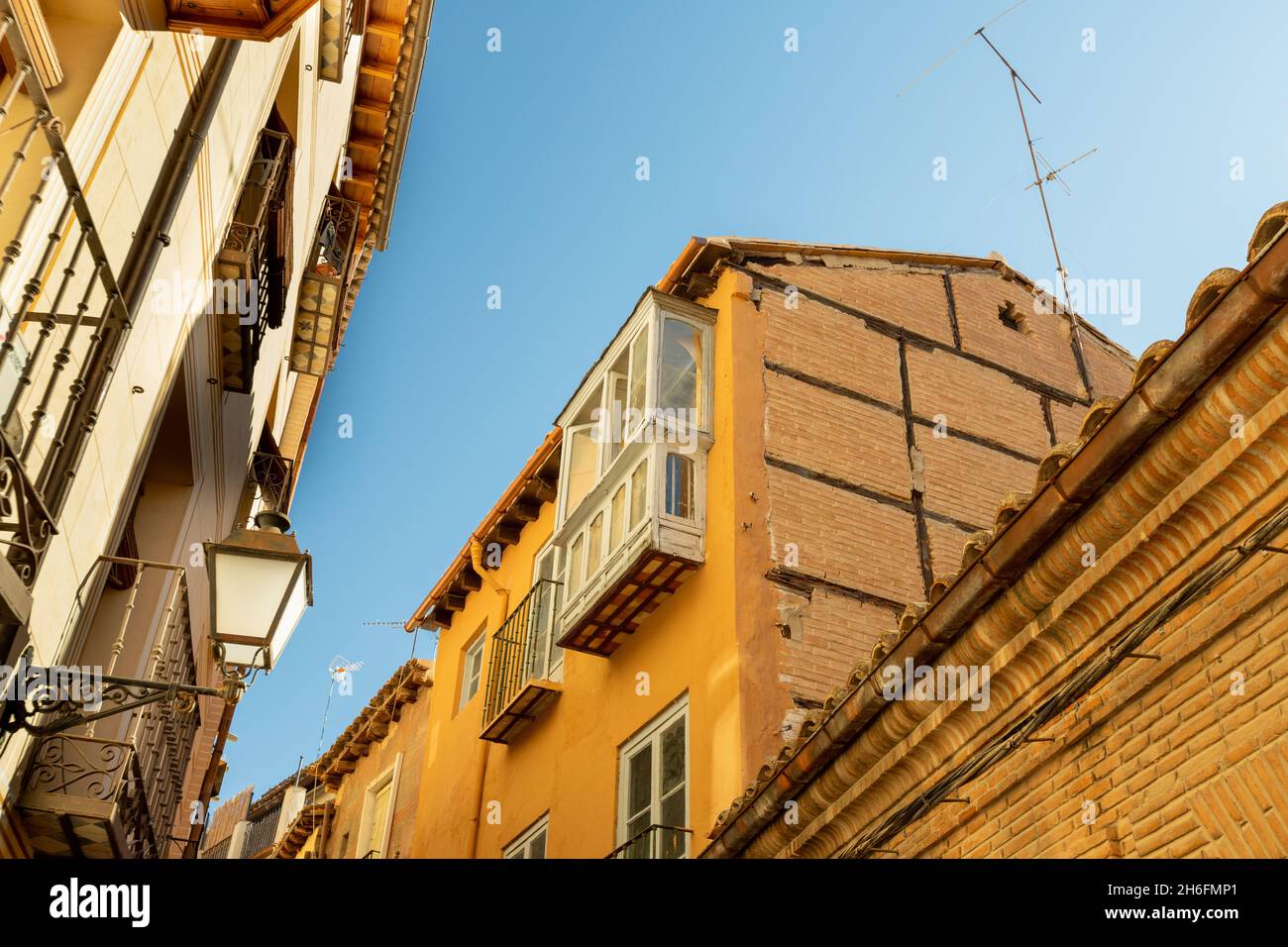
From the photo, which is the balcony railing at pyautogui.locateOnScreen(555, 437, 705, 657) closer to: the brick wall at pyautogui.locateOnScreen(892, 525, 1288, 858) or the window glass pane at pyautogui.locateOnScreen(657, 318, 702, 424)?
the window glass pane at pyautogui.locateOnScreen(657, 318, 702, 424)

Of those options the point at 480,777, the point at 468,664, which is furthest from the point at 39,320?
the point at 468,664

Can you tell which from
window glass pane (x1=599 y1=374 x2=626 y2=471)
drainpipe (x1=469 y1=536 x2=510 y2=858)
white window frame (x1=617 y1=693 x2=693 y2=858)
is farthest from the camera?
drainpipe (x1=469 y1=536 x2=510 y2=858)

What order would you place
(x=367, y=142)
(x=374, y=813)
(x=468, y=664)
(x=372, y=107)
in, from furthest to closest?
(x=374, y=813) → (x=468, y=664) → (x=367, y=142) → (x=372, y=107)

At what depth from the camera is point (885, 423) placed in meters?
12.0

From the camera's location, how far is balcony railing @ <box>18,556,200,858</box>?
5918 mm

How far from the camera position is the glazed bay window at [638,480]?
10.5 metres

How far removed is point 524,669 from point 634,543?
11.0ft

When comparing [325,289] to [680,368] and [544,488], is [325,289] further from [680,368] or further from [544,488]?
[544,488]

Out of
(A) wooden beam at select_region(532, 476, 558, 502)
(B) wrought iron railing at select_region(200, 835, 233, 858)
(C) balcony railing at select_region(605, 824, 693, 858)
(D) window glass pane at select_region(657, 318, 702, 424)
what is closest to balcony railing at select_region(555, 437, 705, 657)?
(D) window glass pane at select_region(657, 318, 702, 424)

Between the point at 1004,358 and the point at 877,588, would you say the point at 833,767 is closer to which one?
the point at 877,588

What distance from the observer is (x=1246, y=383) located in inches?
164

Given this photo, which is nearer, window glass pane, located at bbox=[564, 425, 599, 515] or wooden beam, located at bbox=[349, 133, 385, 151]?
window glass pane, located at bbox=[564, 425, 599, 515]

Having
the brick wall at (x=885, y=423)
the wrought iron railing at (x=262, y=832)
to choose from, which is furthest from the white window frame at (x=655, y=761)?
the wrought iron railing at (x=262, y=832)
